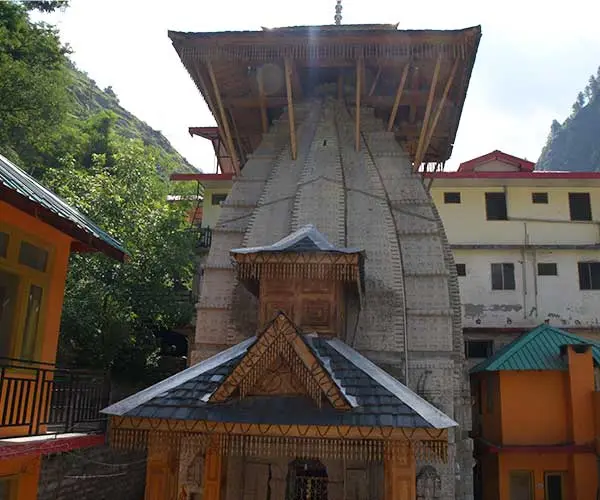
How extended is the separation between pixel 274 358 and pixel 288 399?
0.64 m

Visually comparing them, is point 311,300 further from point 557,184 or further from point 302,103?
point 557,184

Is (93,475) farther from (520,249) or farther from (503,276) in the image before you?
(520,249)

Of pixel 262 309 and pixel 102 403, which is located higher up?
pixel 262 309

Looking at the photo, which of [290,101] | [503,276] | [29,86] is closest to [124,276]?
[29,86]

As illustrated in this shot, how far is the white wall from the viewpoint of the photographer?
75.0 ft

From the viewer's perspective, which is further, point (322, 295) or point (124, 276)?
point (124, 276)

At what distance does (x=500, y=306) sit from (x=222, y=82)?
14.7 m

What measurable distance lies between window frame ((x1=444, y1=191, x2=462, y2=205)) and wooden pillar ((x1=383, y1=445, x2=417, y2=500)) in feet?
59.7

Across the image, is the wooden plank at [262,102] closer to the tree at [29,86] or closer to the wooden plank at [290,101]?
the wooden plank at [290,101]

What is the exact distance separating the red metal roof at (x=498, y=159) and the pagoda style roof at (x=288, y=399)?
1874cm

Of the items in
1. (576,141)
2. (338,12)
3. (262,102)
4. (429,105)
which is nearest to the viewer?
(429,105)

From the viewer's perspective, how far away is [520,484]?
17031 mm

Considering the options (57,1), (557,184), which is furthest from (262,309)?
(57,1)

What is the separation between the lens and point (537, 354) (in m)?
17.4
